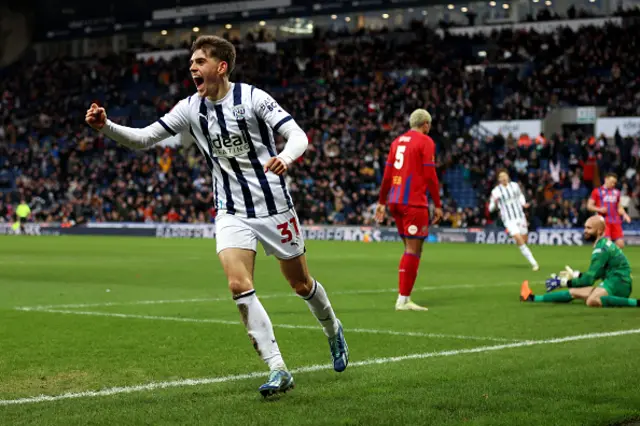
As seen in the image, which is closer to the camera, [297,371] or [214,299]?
[297,371]

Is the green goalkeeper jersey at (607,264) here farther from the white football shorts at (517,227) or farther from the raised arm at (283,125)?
the white football shorts at (517,227)

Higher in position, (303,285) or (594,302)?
(303,285)

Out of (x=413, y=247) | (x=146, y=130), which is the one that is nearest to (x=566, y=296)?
(x=413, y=247)

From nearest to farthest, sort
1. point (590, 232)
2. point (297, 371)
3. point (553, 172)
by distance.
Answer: point (297, 371)
point (590, 232)
point (553, 172)

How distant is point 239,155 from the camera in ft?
23.2

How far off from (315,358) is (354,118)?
129ft

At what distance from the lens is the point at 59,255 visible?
2872 cm

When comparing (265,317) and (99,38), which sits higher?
(99,38)

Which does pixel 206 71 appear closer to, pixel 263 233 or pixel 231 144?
pixel 231 144

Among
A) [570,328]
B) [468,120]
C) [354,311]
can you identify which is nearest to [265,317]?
[570,328]

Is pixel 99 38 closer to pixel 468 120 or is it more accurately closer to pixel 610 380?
pixel 468 120

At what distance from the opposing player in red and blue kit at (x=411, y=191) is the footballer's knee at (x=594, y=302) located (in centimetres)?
215

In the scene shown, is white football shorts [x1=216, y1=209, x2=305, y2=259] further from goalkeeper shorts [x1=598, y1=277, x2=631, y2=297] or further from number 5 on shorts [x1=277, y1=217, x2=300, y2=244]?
goalkeeper shorts [x1=598, y1=277, x2=631, y2=297]

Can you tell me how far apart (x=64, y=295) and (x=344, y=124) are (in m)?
32.3
